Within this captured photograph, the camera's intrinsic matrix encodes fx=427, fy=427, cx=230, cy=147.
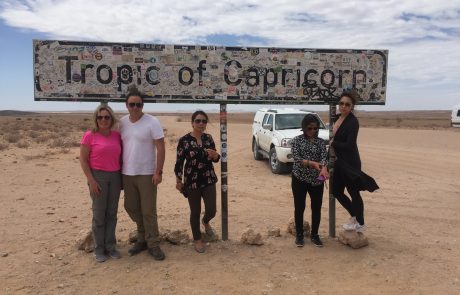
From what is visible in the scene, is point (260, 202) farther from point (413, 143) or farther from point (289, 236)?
point (413, 143)

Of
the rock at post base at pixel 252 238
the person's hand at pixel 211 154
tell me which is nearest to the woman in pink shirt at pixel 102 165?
the person's hand at pixel 211 154

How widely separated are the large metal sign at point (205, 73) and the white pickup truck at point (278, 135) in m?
4.74

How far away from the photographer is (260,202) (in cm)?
825

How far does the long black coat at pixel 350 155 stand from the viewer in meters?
5.03

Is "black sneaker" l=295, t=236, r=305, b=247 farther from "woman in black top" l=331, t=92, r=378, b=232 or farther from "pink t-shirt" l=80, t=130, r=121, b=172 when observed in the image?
"pink t-shirt" l=80, t=130, r=121, b=172

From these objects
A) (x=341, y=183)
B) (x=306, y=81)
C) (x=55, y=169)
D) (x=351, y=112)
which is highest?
(x=306, y=81)

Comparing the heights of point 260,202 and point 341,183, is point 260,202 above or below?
below

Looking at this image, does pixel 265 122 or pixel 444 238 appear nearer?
pixel 444 238

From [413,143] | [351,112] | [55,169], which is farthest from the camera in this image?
[413,143]

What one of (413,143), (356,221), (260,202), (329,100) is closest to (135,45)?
(329,100)

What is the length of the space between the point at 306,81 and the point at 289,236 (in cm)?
211

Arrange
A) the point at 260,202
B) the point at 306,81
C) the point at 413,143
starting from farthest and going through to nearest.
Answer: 1. the point at 413,143
2. the point at 260,202
3. the point at 306,81

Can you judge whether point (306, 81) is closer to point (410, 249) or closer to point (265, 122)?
point (410, 249)

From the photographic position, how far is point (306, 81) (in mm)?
5703
